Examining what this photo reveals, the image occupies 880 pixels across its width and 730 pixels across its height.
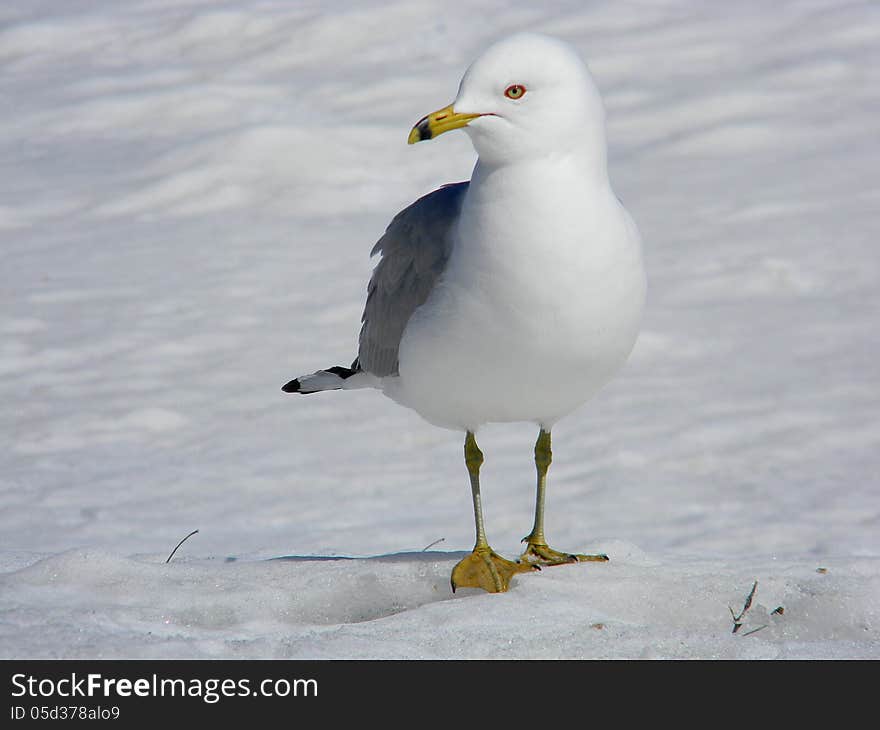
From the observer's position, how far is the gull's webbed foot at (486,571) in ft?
15.6

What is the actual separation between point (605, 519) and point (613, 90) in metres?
6.90

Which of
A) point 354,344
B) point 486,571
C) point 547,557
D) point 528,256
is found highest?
point 528,256

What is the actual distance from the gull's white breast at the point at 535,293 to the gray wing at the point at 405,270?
141 mm

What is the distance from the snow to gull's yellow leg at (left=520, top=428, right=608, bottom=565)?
25 cm

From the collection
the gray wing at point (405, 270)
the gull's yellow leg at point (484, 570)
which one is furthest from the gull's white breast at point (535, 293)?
the gull's yellow leg at point (484, 570)

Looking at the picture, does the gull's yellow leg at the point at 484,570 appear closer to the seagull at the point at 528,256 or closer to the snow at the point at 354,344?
the seagull at the point at 528,256

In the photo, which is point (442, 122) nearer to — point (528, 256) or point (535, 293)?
point (528, 256)

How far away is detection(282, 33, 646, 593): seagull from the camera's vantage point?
4.45 meters

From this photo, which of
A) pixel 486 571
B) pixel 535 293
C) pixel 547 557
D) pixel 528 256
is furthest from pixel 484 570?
pixel 528 256

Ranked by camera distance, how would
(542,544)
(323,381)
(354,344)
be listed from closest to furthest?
(542,544) < (323,381) < (354,344)

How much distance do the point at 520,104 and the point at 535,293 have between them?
625mm

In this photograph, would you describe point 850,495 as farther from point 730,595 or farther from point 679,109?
point 679,109

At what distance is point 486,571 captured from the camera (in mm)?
4812

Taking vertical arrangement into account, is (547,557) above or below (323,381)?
below
